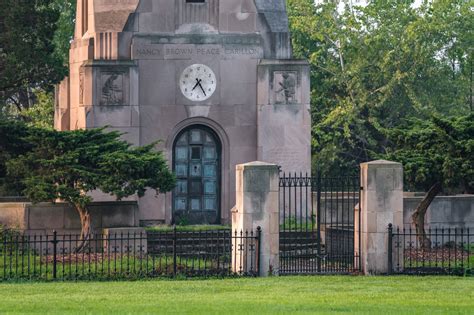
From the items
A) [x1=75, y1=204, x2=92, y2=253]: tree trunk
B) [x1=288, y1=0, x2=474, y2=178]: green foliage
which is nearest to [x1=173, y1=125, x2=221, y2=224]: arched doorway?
[x1=75, y1=204, x2=92, y2=253]: tree trunk

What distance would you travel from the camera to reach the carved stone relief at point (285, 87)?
3697cm

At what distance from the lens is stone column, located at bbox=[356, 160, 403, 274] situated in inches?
1114

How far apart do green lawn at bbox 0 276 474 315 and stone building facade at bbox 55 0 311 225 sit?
1039cm

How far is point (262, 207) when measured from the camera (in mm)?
27984

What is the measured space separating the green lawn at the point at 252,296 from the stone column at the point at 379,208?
1362mm

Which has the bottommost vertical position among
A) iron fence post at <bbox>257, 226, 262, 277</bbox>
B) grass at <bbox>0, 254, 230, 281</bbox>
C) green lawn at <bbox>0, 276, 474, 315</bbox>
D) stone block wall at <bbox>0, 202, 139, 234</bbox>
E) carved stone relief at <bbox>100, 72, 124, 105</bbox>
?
green lawn at <bbox>0, 276, 474, 315</bbox>

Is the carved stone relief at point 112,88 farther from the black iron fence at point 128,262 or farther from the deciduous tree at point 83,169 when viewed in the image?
the black iron fence at point 128,262

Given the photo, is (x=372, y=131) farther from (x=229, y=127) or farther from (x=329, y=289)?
(x=329, y=289)

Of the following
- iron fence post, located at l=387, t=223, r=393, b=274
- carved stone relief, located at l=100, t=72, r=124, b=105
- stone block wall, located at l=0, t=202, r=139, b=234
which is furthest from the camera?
carved stone relief, located at l=100, t=72, r=124, b=105

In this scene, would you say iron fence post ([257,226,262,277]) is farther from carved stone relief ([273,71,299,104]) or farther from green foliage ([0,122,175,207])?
carved stone relief ([273,71,299,104])

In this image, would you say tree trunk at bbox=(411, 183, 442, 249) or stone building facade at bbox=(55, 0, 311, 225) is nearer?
tree trunk at bbox=(411, 183, 442, 249)

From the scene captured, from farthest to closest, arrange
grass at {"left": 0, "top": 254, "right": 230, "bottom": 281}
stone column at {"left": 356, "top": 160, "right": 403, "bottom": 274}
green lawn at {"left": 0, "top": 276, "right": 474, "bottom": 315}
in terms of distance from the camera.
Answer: stone column at {"left": 356, "top": 160, "right": 403, "bottom": 274}, grass at {"left": 0, "top": 254, "right": 230, "bottom": 281}, green lawn at {"left": 0, "top": 276, "right": 474, "bottom": 315}

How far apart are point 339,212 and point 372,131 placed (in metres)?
16.3

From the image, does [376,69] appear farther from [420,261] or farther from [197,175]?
[420,261]
